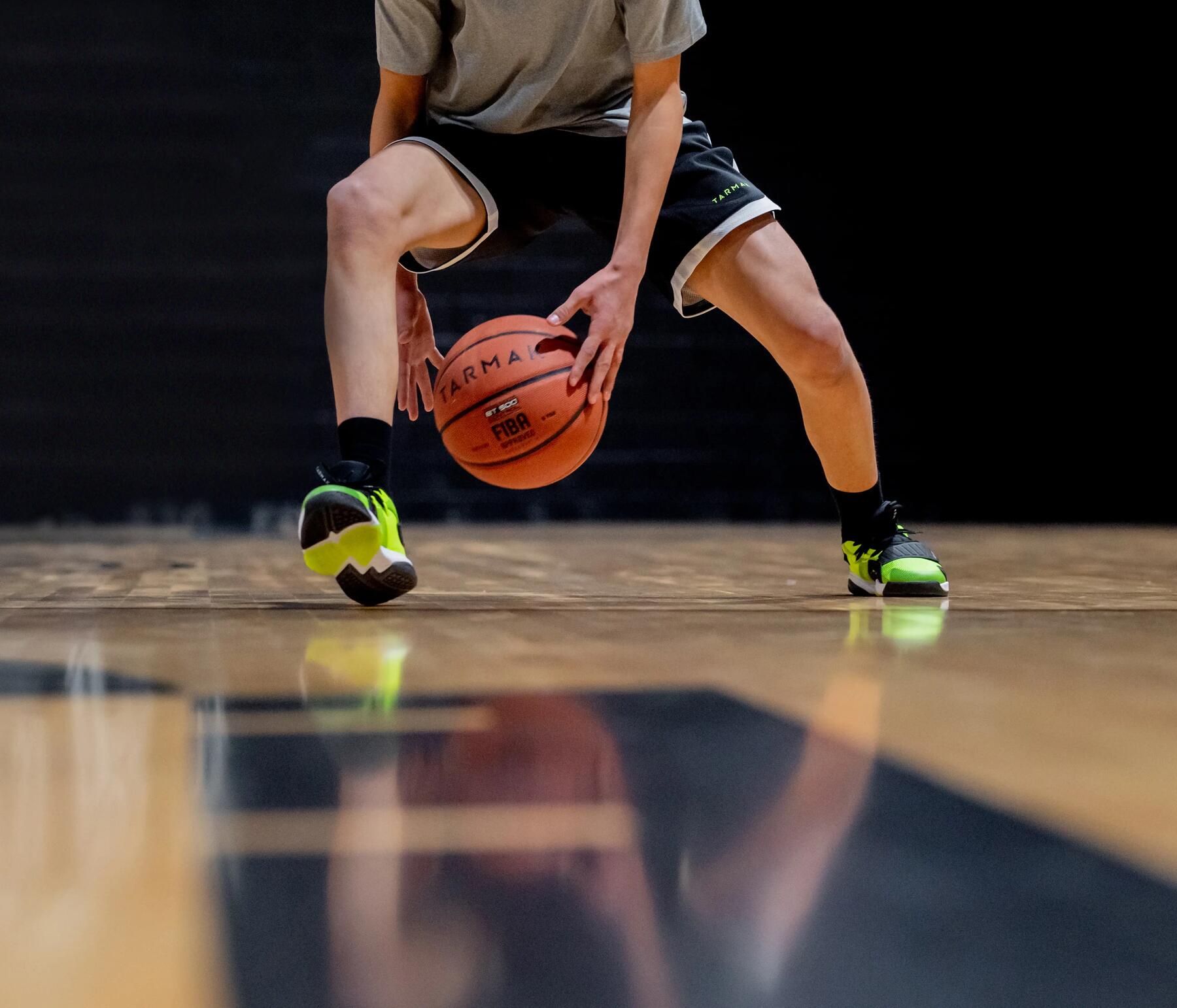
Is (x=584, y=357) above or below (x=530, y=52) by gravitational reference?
below

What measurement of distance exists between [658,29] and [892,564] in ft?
2.60

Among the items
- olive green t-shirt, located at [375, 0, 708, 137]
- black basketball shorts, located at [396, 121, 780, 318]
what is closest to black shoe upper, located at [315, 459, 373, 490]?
black basketball shorts, located at [396, 121, 780, 318]

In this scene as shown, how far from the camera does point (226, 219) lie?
499 cm

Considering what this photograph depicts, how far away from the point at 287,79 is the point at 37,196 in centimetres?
100

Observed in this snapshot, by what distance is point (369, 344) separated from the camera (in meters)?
1.66

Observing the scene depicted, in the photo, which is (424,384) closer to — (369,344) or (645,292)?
(369,344)

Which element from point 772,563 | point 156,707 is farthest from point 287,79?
point 156,707

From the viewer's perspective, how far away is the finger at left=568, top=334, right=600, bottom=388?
171cm

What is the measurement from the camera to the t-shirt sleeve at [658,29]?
1.76 meters

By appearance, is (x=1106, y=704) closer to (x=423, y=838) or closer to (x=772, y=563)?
(x=423, y=838)

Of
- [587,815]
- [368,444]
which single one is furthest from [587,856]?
[368,444]

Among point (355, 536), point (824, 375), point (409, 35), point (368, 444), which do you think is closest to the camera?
point (355, 536)

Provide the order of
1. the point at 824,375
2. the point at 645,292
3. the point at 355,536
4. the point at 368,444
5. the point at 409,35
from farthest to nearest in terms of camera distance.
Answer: the point at 645,292 < the point at 824,375 < the point at 409,35 < the point at 368,444 < the point at 355,536

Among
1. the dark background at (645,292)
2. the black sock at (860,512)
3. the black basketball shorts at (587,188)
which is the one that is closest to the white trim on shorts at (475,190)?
the black basketball shorts at (587,188)
